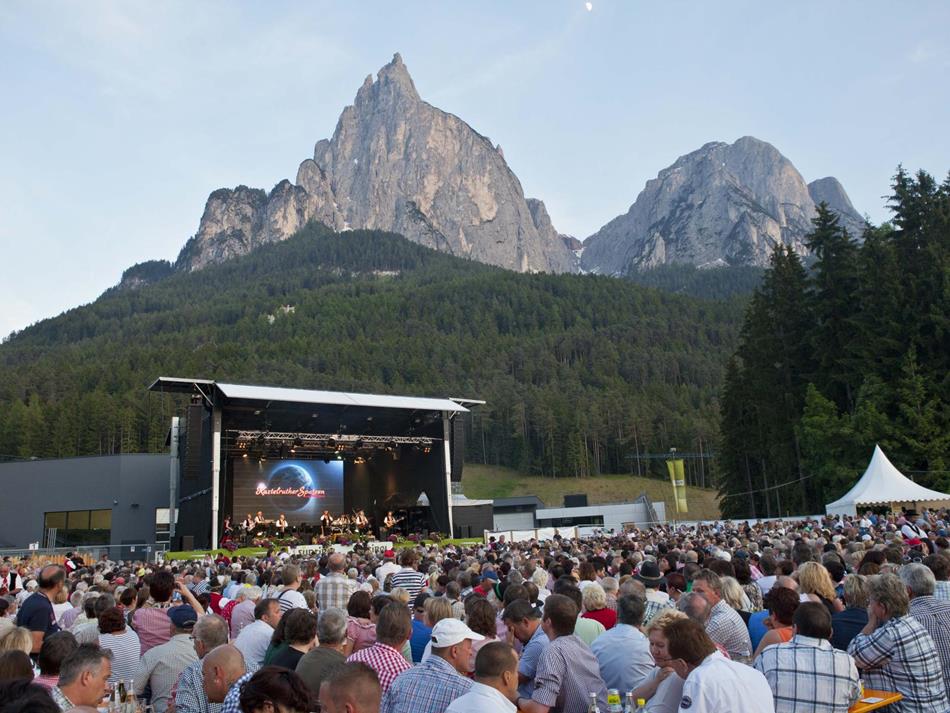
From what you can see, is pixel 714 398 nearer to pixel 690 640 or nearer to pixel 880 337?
pixel 880 337

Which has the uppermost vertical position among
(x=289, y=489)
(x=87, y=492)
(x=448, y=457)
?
(x=448, y=457)

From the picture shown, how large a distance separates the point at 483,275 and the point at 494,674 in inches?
4651

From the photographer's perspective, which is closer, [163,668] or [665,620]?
[665,620]

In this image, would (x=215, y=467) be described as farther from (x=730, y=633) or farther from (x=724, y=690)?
(x=724, y=690)

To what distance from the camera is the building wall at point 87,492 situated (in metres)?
36.2

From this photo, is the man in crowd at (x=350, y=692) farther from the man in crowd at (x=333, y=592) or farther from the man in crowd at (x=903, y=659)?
the man in crowd at (x=333, y=592)

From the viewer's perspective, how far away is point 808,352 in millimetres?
35969

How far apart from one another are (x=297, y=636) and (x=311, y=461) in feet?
93.6

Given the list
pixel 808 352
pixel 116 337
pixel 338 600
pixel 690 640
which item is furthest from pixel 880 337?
pixel 116 337

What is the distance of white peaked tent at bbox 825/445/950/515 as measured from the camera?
21.0 meters

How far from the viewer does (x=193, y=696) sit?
12.3 ft

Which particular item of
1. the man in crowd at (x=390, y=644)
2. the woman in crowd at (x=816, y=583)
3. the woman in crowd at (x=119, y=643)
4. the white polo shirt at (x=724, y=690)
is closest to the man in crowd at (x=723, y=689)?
the white polo shirt at (x=724, y=690)

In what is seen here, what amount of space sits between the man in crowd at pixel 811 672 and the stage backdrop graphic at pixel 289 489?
28.8m

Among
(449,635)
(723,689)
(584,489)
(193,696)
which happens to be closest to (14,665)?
(193,696)
